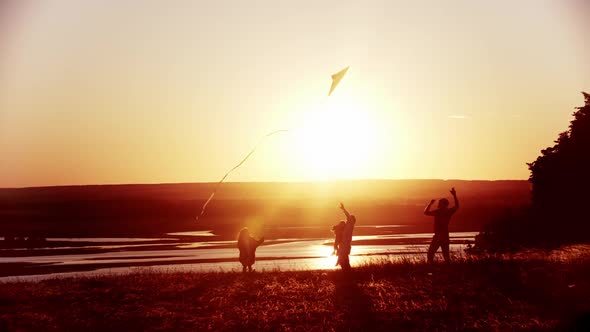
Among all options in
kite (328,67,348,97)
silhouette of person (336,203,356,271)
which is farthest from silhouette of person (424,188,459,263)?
kite (328,67,348,97)

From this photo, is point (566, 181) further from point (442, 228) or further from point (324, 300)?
point (324, 300)

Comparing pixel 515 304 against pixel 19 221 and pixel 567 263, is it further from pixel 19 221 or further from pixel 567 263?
pixel 19 221

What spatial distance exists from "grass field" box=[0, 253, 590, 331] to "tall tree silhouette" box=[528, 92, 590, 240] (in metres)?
16.5

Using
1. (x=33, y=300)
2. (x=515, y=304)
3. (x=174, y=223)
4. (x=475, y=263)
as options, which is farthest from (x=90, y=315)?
(x=174, y=223)

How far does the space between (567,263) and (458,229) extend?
63.7m

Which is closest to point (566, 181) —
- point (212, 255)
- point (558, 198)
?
point (558, 198)

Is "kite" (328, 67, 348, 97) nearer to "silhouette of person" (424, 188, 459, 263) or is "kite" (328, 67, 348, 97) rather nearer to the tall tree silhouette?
"silhouette of person" (424, 188, 459, 263)

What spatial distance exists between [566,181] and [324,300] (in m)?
25.6

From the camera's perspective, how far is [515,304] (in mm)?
17625

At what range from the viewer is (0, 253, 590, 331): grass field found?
1620cm

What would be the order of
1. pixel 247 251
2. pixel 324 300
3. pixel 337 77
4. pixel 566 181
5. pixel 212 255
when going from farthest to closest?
pixel 212 255, pixel 566 181, pixel 247 251, pixel 337 77, pixel 324 300

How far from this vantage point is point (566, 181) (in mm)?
39062

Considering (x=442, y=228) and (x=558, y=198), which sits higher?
(x=442, y=228)

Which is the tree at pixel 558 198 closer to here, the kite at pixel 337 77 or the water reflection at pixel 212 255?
the water reflection at pixel 212 255
